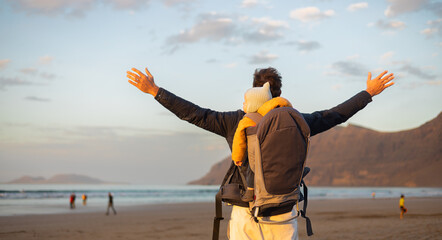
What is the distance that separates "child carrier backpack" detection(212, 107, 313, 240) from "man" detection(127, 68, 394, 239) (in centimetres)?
8

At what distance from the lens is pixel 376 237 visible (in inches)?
464

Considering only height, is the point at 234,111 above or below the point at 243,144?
above

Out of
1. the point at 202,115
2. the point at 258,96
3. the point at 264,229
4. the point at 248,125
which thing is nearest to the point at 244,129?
the point at 248,125

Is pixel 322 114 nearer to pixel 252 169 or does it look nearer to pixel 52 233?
pixel 252 169

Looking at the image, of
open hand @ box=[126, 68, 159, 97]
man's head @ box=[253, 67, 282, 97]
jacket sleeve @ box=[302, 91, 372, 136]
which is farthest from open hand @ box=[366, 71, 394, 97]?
open hand @ box=[126, 68, 159, 97]

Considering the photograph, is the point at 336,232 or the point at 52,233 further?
the point at 52,233

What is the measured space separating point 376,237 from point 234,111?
1039 cm

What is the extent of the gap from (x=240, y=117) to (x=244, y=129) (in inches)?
11.1

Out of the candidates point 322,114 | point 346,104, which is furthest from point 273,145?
point 346,104

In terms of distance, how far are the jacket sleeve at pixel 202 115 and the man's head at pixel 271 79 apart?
0.25 metres

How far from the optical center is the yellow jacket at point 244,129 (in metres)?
2.56

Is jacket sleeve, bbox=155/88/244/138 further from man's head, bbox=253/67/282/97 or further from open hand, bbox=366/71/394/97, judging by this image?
open hand, bbox=366/71/394/97

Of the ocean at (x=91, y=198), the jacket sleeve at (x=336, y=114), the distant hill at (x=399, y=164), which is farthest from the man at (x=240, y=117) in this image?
the distant hill at (x=399, y=164)

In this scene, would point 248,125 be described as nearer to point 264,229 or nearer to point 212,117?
point 212,117
